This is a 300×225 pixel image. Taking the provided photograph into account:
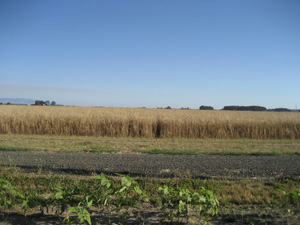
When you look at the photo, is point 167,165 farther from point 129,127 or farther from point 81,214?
point 129,127

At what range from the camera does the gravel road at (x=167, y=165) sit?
6.17 meters

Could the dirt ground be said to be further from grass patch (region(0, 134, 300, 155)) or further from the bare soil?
grass patch (region(0, 134, 300, 155))

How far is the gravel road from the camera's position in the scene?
6.17 meters

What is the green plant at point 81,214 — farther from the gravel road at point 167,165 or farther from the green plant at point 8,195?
the gravel road at point 167,165

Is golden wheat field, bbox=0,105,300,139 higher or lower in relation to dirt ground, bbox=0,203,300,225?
higher

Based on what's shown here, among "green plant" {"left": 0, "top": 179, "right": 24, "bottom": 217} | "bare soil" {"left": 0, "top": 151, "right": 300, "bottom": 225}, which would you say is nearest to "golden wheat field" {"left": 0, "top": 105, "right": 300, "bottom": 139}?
"bare soil" {"left": 0, "top": 151, "right": 300, "bottom": 225}

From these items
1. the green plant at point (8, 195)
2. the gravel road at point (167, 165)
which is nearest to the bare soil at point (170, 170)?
the gravel road at point (167, 165)

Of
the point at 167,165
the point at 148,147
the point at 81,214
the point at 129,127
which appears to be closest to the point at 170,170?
the point at 167,165

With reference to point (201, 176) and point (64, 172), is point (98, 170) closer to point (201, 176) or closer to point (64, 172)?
point (64, 172)

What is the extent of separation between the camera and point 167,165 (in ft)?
22.7

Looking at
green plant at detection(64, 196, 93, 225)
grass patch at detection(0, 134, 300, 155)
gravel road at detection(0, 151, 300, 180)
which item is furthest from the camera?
grass patch at detection(0, 134, 300, 155)

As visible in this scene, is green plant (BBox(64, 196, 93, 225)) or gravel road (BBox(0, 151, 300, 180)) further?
gravel road (BBox(0, 151, 300, 180))

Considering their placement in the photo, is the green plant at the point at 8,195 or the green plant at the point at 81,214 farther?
the green plant at the point at 8,195

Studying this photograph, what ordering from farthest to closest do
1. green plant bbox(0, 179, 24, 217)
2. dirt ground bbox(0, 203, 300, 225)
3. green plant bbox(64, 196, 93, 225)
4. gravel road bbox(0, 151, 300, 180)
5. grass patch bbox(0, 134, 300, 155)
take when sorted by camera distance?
grass patch bbox(0, 134, 300, 155)
gravel road bbox(0, 151, 300, 180)
dirt ground bbox(0, 203, 300, 225)
green plant bbox(0, 179, 24, 217)
green plant bbox(64, 196, 93, 225)
